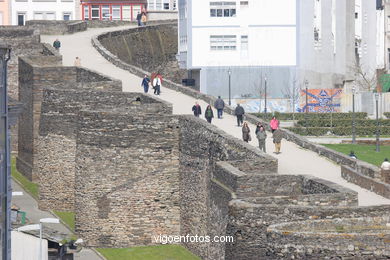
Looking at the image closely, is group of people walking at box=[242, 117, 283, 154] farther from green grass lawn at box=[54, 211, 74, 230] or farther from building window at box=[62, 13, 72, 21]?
building window at box=[62, 13, 72, 21]

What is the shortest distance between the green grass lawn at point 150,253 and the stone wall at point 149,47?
3666 centimetres

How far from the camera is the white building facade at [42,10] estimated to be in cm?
11681

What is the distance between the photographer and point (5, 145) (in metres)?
29.2

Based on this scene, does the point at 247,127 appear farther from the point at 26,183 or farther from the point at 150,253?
the point at 26,183

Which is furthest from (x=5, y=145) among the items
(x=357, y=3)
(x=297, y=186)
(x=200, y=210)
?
(x=357, y=3)

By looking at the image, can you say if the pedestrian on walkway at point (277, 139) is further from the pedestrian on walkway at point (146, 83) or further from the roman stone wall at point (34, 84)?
the pedestrian on walkway at point (146, 83)

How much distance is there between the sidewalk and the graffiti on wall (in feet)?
85.6

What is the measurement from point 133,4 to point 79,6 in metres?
4.42

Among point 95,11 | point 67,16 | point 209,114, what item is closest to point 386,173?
point 209,114

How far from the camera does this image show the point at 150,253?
5509 cm

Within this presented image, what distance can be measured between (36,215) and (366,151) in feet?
55.3

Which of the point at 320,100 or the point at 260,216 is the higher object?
the point at 320,100

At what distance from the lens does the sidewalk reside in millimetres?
54841

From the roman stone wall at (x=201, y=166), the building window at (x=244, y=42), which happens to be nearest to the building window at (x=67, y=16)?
the building window at (x=244, y=42)
